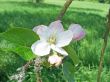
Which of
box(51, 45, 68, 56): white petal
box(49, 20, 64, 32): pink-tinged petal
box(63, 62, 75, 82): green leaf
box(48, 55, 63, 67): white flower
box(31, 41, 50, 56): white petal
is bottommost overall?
box(63, 62, 75, 82): green leaf

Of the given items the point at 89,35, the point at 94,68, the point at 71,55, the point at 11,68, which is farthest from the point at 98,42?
the point at 71,55

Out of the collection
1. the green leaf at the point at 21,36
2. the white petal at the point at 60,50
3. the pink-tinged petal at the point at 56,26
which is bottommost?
the white petal at the point at 60,50

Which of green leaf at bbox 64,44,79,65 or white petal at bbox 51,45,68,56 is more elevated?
white petal at bbox 51,45,68,56

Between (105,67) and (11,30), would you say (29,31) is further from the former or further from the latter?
(105,67)

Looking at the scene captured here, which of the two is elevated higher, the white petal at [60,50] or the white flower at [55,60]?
the white petal at [60,50]
